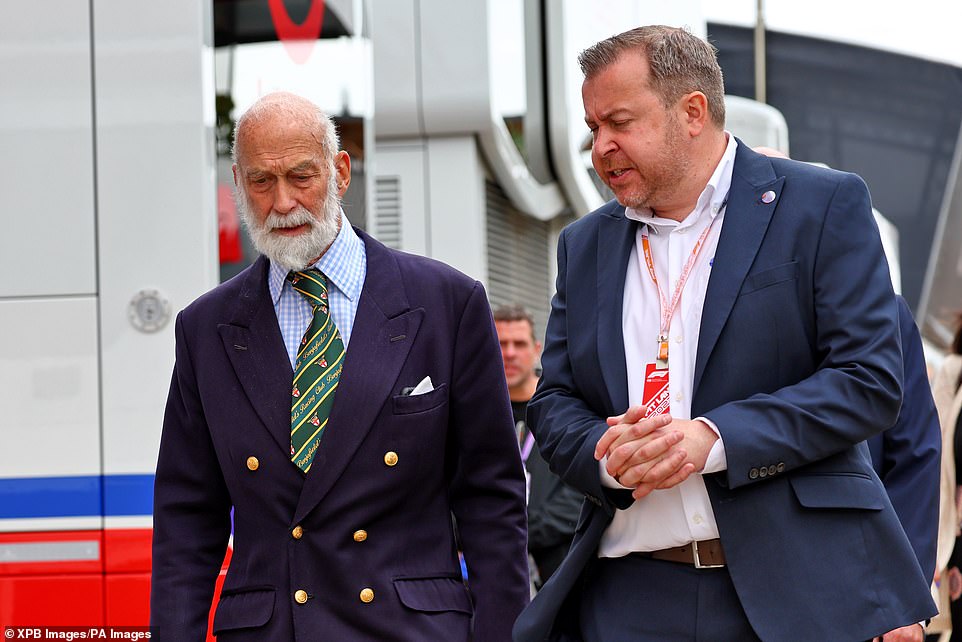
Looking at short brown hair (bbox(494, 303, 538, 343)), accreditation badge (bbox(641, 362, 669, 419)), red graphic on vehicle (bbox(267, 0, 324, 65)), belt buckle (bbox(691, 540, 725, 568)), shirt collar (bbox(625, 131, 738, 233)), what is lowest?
belt buckle (bbox(691, 540, 725, 568))

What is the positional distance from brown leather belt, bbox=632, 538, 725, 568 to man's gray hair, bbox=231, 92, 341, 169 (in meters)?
1.20

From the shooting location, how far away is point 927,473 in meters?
4.18

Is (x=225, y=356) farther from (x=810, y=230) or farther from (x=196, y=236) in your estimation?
(x=810, y=230)

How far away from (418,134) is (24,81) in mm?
2160

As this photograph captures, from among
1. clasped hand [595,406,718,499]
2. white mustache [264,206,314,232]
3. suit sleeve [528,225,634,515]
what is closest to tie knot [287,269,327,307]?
white mustache [264,206,314,232]

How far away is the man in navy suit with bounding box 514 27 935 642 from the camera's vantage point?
2.90m

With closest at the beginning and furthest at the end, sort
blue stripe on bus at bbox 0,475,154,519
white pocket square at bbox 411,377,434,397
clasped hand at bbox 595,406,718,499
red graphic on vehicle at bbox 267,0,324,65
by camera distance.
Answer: clasped hand at bbox 595,406,718,499, white pocket square at bbox 411,377,434,397, blue stripe on bus at bbox 0,475,154,519, red graphic on vehicle at bbox 267,0,324,65

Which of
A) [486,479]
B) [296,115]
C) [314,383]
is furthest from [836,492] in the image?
[296,115]

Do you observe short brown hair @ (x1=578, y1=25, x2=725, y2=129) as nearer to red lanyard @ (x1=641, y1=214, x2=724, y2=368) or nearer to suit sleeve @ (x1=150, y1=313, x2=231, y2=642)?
red lanyard @ (x1=641, y1=214, x2=724, y2=368)

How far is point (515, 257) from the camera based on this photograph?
23.1 feet

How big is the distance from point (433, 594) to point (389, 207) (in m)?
3.18

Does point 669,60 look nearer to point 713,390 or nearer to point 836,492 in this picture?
point 713,390

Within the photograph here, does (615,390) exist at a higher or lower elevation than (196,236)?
lower

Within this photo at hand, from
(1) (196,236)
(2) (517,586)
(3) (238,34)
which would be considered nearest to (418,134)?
(3) (238,34)
